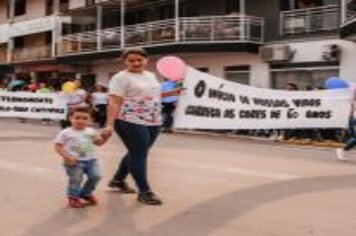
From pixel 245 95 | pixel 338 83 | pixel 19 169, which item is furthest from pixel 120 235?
pixel 338 83

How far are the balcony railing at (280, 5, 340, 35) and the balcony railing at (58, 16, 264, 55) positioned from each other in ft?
4.65

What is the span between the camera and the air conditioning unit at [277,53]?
3058 cm

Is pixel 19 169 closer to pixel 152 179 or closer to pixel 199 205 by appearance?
pixel 152 179

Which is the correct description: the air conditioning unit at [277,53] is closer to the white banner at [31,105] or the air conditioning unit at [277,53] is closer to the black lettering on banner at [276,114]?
the white banner at [31,105]

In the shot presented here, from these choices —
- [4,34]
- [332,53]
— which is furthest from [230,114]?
[4,34]

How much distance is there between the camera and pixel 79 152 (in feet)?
28.2

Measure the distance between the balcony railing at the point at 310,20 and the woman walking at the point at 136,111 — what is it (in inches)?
838

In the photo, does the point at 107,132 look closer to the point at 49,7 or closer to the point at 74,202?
the point at 74,202

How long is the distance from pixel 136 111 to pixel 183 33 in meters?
25.8

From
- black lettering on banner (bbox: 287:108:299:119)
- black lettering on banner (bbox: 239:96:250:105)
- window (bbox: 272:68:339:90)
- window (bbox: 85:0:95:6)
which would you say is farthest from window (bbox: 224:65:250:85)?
black lettering on banner (bbox: 239:96:250:105)

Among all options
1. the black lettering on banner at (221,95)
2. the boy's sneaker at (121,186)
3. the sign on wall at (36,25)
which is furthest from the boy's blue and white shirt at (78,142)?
the sign on wall at (36,25)

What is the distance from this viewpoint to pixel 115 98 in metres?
8.65

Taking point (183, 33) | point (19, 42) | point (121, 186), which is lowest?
point (121, 186)

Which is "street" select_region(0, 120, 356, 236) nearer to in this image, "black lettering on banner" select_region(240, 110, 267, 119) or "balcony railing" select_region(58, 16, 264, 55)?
"black lettering on banner" select_region(240, 110, 267, 119)
